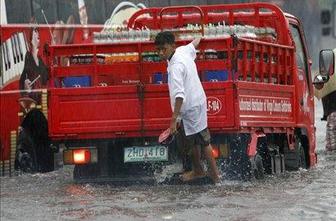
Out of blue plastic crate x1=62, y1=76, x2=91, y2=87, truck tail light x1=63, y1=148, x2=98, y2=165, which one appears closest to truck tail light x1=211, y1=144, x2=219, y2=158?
truck tail light x1=63, y1=148, x2=98, y2=165

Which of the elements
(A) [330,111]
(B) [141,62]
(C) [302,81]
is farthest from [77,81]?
(A) [330,111]

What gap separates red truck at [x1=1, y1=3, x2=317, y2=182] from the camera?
1220cm

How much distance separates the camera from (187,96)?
1195cm

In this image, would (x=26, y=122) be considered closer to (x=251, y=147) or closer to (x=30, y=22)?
(x=30, y=22)

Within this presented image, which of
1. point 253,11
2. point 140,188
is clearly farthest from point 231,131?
point 253,11

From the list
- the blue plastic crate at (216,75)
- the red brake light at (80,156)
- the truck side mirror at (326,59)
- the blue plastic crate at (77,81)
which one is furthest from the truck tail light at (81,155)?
the truck side mirror at (326,59)

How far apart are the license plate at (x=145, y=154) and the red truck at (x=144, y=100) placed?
12 mm

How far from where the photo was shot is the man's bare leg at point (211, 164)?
39.5 ft

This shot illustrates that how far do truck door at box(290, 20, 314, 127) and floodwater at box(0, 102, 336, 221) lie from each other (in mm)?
1083

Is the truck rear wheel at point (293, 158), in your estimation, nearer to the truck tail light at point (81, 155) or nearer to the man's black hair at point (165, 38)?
the truck tail light at point (81, 155)

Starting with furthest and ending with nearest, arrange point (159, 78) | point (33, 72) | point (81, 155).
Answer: point (33, 72) < point (81, 155) < point (159, 78)

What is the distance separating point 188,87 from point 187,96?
4.2 inches

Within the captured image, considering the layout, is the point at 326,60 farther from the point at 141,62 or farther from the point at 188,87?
the point at 188,87

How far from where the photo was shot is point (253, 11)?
585 inches
